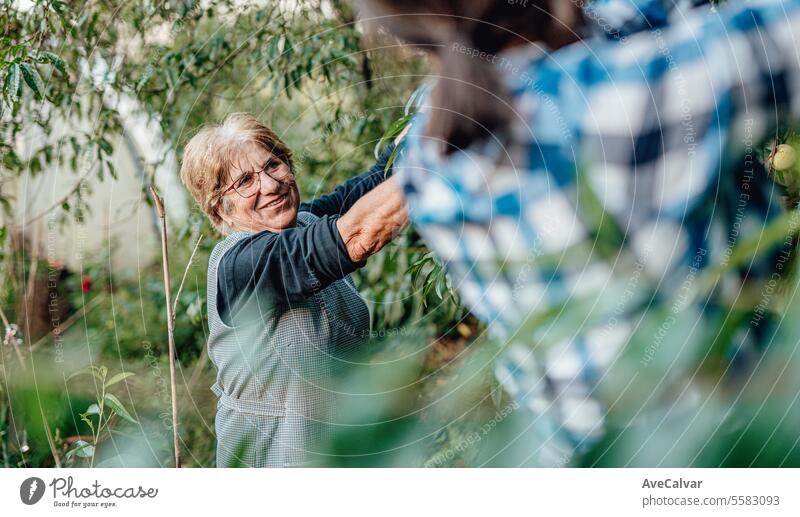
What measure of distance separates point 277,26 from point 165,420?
0.67 metres

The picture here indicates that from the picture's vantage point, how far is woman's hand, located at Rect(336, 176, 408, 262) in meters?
0.97

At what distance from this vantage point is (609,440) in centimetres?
111

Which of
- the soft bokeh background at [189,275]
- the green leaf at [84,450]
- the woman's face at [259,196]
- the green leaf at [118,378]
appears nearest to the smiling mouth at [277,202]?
the woman's face at [259,196]

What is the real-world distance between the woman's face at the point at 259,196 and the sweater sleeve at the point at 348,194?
6 centimetres

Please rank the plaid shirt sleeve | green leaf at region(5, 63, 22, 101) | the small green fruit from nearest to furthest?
1. the plaid shirt sleeve
2. the small green fruit
3. green leaf at region(5, 63, 22, 101)

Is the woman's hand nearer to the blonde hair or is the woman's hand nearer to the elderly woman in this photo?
the elderly woman

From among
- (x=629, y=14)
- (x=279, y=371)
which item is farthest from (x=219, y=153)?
(x=629, y=14)

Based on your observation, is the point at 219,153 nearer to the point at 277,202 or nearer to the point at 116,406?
the point at 277,202

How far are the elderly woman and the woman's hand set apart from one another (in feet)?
0.08

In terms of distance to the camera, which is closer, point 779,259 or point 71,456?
point 779,259

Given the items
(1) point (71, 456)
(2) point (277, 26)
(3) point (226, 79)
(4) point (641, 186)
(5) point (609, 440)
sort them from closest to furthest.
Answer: (4) point (641, 186) < (5) point (609, 440) < (1) point (71, 456) < (2) point (277, 26) < (3) point (226, 79)

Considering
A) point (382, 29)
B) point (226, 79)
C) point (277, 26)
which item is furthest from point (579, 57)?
point (226, 79)

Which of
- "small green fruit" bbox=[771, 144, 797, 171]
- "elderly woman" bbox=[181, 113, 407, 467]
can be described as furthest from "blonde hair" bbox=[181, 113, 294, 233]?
"small green fruit" bbox=[771, 144, 797, 171]

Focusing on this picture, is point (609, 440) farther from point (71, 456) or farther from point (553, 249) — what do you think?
point (71, 456)
